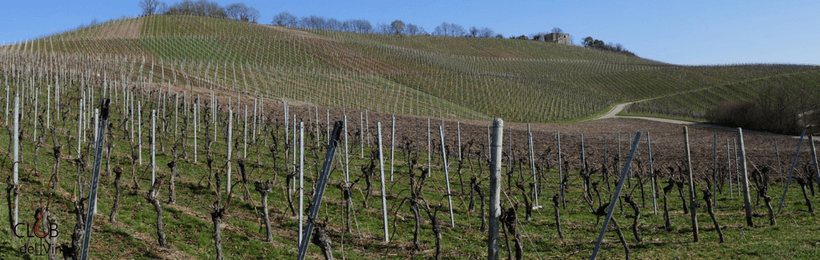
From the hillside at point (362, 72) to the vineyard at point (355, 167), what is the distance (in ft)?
2.23

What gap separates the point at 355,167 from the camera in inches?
856

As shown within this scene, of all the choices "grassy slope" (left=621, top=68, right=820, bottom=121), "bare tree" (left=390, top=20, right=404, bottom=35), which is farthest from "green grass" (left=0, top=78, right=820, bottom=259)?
"bare tree" (left=390, top=20, right=404, bottom=35)

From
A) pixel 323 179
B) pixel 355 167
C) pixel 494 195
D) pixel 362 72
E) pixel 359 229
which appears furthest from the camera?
pixel 362 72

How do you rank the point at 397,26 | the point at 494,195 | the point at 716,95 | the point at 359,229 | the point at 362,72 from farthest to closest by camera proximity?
the point at 397,26 → the point at 716,95 → the point at 362,72 → the point at 359,229 → the point at 494,195

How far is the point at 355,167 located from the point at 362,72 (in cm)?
5901

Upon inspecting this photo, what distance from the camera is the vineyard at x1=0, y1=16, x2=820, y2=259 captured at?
1028 centimetres

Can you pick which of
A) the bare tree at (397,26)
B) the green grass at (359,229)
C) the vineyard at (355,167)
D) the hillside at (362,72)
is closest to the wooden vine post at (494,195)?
the vineyard at (355,167)

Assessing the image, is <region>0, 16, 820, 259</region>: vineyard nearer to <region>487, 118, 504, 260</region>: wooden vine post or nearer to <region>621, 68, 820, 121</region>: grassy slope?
<region>487, 118, 504, 260</region>: wooden vine post

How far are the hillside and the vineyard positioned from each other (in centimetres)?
68

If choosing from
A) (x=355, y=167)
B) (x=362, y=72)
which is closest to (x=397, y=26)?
(x=362, y=72)

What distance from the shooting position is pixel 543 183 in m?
22.6

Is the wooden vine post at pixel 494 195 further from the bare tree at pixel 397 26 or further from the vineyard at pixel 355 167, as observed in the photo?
the bare tree at pixel 397 26

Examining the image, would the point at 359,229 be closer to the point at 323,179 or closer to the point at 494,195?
the point at 494,195

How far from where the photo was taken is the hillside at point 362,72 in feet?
175
